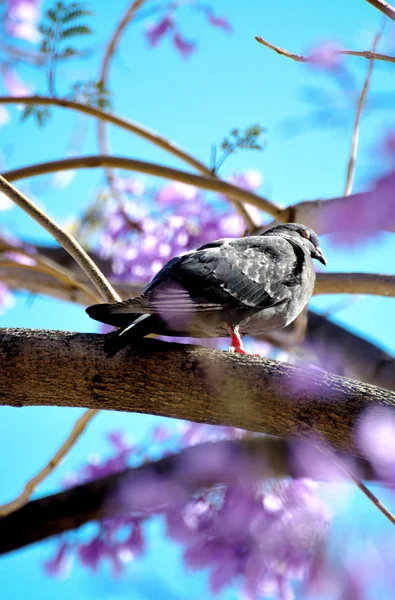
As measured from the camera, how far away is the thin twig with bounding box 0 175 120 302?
214 centimetres

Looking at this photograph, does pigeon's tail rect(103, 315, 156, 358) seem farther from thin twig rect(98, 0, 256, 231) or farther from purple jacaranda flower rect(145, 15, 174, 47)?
purple jacaranda flower rect(145, 15, 174, 47)

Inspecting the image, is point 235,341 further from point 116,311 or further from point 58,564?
point 58,564

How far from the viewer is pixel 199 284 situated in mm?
2012

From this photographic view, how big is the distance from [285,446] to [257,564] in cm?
94

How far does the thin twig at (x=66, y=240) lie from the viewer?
2.14m

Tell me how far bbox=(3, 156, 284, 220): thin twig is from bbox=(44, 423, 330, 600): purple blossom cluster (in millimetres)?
1191

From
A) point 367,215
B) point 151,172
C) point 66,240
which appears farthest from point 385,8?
point 151,172

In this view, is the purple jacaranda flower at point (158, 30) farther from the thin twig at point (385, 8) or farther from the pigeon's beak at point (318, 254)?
the thin twig at point (385, 8)

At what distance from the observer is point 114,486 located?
10.6 ft

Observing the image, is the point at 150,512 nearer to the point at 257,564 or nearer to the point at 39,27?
the point at 257,564

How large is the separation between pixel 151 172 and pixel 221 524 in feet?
5.27

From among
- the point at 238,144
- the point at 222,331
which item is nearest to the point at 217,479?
the point at 222,331

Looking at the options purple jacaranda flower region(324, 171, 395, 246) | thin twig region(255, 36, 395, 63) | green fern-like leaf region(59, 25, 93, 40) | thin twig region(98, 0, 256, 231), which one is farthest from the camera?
thin twig region(98, 0, 256, 231)

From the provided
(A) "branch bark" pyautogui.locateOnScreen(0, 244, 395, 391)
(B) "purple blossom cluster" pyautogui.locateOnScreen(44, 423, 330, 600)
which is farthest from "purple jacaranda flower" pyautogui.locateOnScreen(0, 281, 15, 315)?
(B) "purple blossom cluster" pyautogui.locateOnScreen(44, 423, 330, 600)
